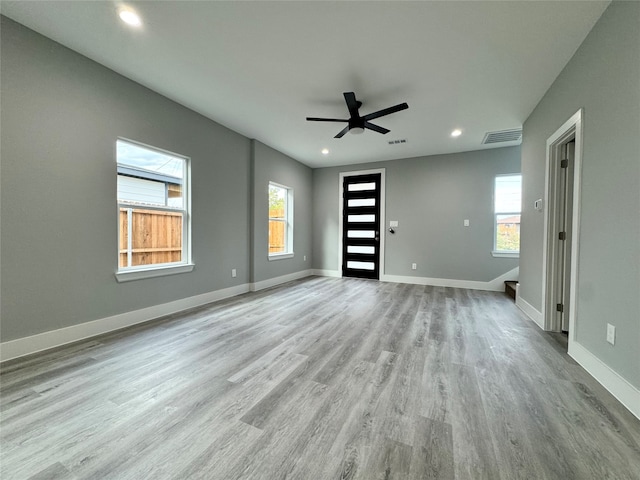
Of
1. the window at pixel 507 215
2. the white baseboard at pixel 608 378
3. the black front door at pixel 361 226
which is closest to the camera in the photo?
the white baseboard at pixel 608 378

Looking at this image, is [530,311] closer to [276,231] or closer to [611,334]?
[611,334]

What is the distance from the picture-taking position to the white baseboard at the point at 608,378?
1.49m

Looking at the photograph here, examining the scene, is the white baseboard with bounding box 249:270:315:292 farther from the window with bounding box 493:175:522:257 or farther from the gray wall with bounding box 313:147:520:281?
the window with bounding box 493:175:522:257

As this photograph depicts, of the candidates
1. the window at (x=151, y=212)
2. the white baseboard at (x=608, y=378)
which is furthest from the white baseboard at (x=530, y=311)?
the window at (x=151, y=212)

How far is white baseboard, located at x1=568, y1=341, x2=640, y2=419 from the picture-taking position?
1487 millimetres

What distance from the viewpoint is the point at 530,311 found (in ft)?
10.6

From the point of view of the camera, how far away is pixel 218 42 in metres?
2.22

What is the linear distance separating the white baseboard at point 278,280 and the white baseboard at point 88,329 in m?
1.03

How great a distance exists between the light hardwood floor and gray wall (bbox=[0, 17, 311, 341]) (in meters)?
0.45

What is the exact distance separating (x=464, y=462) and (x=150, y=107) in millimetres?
4125

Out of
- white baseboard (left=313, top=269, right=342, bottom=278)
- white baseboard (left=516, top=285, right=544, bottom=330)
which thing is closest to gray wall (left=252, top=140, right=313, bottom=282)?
white baseboard (left=313, top=269, right=342, bottom=278)

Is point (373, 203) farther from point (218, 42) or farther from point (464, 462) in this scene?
point (464, 462)

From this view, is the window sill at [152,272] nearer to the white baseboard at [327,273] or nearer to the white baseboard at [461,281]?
the white baseboard at [327,273]

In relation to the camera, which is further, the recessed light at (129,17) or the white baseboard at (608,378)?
the recessed light at (129,17)
